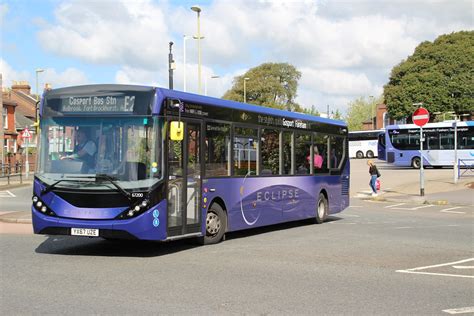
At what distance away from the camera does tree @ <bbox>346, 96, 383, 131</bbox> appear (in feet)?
398

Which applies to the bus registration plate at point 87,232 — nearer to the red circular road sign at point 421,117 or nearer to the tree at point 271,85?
the red circular road sign at point 421,117

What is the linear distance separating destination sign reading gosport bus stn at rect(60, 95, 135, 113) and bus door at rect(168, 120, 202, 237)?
96 centimetres

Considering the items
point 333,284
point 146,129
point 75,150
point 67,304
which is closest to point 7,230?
point 75,150

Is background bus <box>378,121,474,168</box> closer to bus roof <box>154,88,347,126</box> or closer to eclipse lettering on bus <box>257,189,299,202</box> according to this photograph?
bus roof <box>154,88,347,126</box>

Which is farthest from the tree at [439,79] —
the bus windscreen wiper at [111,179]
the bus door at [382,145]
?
the bus windscreen wiper at [111,179]

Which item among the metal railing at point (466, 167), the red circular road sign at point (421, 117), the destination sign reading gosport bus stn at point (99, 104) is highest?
the red circular road sign at point (421, 117)

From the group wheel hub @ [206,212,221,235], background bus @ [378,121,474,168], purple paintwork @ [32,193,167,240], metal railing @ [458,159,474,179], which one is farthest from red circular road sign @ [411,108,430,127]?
background bus @ [378,121,474,168]

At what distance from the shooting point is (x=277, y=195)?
1347cm

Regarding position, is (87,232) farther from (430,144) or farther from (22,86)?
(22,86)

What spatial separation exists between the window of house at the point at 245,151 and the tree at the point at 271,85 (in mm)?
73937

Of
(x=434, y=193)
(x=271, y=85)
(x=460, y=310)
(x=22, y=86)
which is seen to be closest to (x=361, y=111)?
(x=271, y=85)

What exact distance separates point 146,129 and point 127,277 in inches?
106

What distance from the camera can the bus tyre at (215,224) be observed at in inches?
438

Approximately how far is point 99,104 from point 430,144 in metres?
39.4
